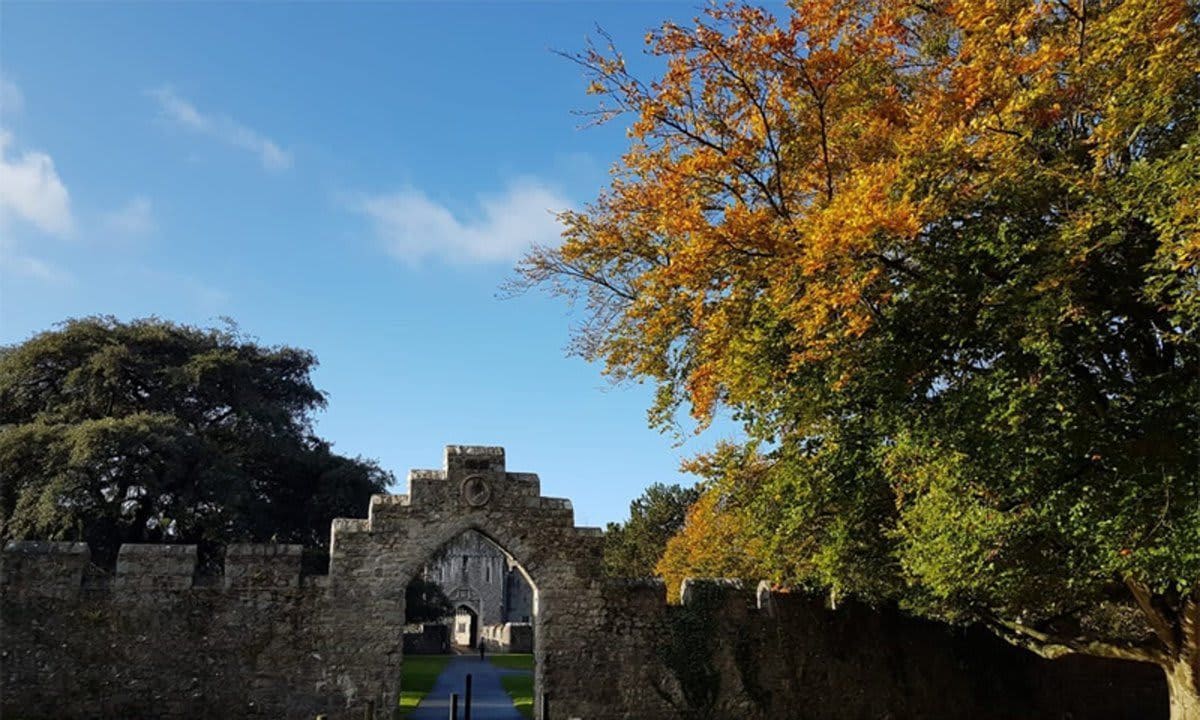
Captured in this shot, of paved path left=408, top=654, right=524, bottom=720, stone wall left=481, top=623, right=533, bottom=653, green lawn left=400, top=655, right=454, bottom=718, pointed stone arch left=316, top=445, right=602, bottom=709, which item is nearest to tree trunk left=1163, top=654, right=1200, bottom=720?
pointed stone arch left=316, top=445, right=602, bottom=709

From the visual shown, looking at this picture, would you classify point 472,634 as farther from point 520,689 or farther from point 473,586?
point 520,689

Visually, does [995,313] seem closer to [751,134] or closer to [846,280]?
[846,280]

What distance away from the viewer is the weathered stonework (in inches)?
632

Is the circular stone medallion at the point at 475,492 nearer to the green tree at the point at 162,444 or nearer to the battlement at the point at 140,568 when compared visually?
the battlement at the point at 140,568

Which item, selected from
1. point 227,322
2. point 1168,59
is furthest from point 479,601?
point 1168,59

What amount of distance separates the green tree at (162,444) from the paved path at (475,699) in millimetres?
7622

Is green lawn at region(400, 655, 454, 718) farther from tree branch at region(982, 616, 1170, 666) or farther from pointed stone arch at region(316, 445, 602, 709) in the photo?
tree branch at region(982, 616, 1170, 666)

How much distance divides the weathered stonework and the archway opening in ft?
2.48

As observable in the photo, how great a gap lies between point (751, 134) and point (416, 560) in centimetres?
958

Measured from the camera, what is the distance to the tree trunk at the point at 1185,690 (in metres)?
13.7

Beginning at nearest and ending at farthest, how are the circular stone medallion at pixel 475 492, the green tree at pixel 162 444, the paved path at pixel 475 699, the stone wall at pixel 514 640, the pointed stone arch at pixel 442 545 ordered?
the pointed stone arch at pixel 442 545 → the circular stone medallion at pixel 475 492 → the paved path at pixel 475 699 → the green tree at pixel 162 444 → the stone wall at pixel 514 640

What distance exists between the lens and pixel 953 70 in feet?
48.0

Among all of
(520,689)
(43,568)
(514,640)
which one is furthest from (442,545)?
(514,640)

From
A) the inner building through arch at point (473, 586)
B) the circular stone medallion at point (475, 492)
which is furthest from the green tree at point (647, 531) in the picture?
the circular stone medallion at point (475, 492)
